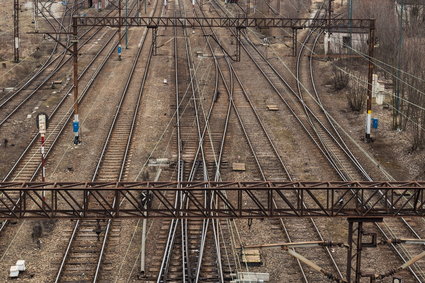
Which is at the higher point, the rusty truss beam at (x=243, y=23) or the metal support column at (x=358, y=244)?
the rusty truss beam at (x=243, y=23)

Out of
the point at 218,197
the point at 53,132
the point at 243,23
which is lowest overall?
the point at 53,132

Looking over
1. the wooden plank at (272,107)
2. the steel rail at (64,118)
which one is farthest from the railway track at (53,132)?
the wooden plank at (272,107)

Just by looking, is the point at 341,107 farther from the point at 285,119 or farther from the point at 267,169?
the point at 267,169

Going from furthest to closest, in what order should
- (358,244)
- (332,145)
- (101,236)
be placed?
(332,145), (101,236), (358,244)

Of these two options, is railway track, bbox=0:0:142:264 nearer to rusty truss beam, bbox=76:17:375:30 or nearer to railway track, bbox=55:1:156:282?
railway track, bbox=55:1:156:282

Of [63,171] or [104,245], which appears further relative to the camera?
[63,171]

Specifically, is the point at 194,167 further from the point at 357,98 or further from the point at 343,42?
the point at 343,42

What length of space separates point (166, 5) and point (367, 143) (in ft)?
149

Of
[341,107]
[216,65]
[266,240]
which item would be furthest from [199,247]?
[216,65]

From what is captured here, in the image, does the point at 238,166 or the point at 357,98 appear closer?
the point at 238,166

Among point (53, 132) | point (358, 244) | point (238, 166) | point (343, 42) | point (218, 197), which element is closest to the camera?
point (358, 244)

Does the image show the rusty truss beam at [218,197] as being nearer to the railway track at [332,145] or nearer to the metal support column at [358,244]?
the metal support column at [358,244]

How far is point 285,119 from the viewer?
32906 mm

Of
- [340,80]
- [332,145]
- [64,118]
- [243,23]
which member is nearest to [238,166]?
[332,145]
